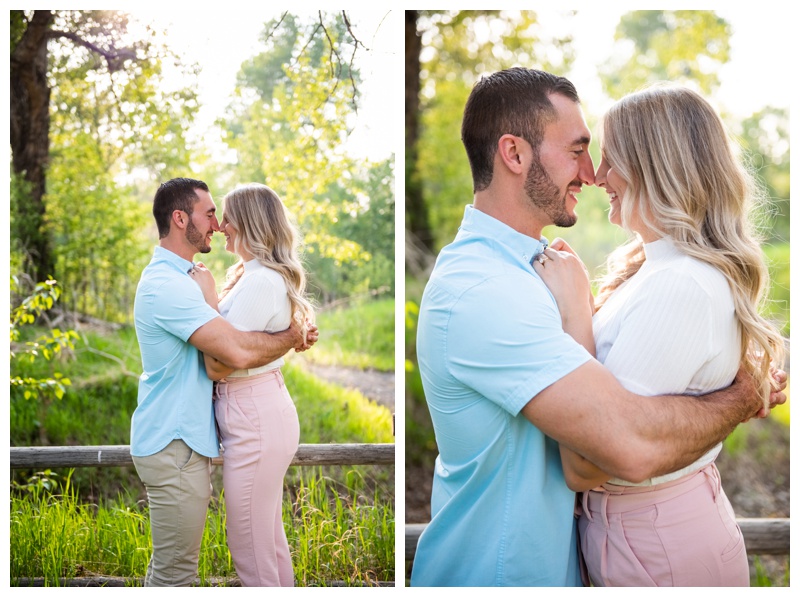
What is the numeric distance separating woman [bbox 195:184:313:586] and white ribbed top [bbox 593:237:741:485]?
114 cm

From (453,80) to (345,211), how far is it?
269cm

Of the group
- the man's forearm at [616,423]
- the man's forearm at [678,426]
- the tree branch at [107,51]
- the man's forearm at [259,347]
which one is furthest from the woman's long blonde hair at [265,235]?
the man's forearm at [678,426]

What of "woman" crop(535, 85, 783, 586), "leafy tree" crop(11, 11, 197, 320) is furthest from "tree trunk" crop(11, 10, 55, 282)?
"woman" crop(535, 85, 783, 586)

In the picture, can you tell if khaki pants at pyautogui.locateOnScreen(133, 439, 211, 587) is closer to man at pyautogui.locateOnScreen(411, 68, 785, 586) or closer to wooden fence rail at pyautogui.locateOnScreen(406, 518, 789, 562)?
man at pyautogui.locateOnScreen(411, 68, 785, 586)

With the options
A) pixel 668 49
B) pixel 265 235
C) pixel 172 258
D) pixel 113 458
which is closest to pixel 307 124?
pixel 265 235

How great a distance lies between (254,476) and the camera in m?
2.23

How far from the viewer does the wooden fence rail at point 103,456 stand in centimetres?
235

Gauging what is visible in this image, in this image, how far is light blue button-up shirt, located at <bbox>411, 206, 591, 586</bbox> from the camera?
148cm

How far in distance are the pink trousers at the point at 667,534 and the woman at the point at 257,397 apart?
41.7 inches

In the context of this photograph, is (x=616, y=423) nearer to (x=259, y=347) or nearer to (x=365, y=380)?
(x=259, y=347)

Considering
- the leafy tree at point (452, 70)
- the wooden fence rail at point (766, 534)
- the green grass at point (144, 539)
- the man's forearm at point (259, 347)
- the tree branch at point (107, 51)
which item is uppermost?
the leafy tree at point (452, 70)

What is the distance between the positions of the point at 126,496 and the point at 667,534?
5.49 feet

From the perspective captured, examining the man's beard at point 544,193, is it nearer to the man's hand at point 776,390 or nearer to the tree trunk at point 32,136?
→ the man's hand at point 776,390
